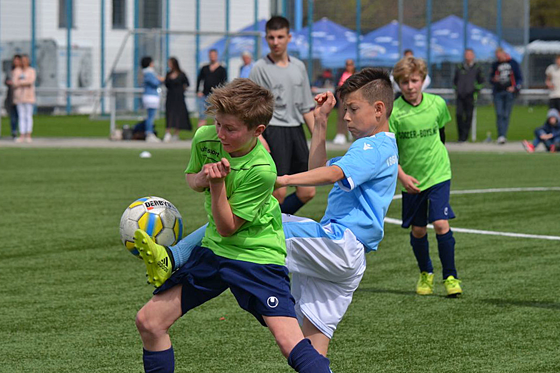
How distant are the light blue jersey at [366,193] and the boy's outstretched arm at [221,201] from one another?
702 millimetres

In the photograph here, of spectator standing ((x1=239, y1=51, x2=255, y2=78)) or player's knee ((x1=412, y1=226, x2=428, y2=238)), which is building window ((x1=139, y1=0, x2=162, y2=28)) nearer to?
spectator standing ((x1=239, y1=51, x2=255, y2=78))

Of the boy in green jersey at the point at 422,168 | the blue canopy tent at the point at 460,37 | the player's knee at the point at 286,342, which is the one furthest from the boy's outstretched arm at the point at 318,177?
the blue canopy tent at the point at 460,37

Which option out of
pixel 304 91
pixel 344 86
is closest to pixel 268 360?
pixel 344 86

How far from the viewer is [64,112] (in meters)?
39.8

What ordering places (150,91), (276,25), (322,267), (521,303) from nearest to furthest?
(322,267)
(521,303)
(276,25)
(150,91)

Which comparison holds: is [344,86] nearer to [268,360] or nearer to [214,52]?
[268,360]

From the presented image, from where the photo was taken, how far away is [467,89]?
2400 centimetres

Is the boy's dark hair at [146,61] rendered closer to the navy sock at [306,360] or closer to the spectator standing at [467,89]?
the spectator standing at [467,89]

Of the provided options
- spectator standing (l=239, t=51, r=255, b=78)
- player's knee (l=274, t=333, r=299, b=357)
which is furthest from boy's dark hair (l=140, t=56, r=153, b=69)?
player's knee (l=274, t=333, r=299, b=357)

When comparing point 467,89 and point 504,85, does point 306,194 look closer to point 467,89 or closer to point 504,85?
point 504,85

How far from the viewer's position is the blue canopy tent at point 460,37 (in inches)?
1614

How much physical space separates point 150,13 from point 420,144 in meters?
35.8

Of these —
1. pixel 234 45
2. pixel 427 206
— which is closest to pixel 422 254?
pixel 427 206

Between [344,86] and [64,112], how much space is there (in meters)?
36.0
